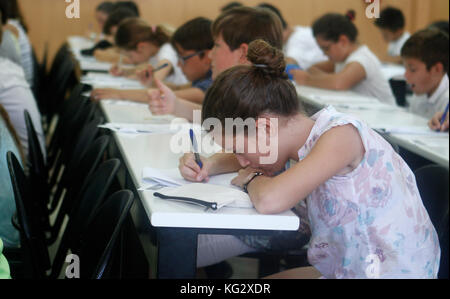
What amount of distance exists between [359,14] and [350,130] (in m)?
7.72

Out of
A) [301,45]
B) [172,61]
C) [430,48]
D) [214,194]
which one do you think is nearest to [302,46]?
[301,45]

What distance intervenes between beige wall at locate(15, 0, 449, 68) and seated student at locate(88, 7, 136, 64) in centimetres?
238

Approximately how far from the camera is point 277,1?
29.3 feet

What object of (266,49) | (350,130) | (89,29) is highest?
(266,49)

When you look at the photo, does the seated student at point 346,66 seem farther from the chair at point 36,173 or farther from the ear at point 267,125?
the ear at point 267,125

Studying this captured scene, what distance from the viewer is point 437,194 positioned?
5.86 ft

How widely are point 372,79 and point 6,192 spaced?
9.05ft

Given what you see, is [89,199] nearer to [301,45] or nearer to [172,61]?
[172,61]

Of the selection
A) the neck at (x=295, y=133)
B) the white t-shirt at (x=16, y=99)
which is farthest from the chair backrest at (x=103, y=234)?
the white t-shirt at (x=16, y=99)

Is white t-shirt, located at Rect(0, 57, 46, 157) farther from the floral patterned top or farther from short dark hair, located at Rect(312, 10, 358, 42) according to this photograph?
short dark hair, located at Rect(312, 10, 358, 42)

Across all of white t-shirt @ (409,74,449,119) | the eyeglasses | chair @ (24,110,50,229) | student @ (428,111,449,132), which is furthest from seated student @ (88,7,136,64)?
student @ (428,111,449,132)

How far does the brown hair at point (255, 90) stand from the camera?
4.66 ft

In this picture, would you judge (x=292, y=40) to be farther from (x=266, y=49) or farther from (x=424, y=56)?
(x=266, y=49)
